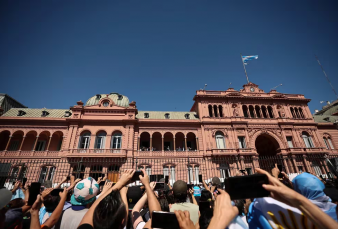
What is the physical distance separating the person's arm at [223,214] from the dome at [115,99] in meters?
22.9

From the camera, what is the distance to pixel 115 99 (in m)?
23.8

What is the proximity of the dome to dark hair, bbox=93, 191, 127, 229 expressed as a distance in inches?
874

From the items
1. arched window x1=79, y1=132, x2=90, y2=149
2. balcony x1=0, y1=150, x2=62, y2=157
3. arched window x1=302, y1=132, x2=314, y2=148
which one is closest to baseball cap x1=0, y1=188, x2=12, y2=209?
arched window x1=79, y1=132, x2=90, y2=149

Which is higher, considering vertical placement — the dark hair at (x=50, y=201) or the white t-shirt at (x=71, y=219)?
the dark hair at (x=50, y=201)

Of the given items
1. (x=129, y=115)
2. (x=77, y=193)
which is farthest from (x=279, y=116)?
(x=77, y=193)

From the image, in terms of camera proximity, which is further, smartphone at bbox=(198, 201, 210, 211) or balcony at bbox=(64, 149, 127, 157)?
balcony at bbox=(64, 149, 127, 157)

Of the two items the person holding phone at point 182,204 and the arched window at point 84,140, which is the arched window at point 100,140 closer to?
the arched window at point 84,140

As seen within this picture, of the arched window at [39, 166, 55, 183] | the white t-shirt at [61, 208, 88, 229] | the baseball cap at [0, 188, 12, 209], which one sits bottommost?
the white t-shirt at [61, 208, 88, 229]

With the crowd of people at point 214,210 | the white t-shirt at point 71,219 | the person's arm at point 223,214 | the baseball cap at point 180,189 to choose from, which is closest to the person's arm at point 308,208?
the crowd of people at point 214,210

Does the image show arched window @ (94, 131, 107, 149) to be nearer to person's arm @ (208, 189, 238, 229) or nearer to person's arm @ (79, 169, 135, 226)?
person's arm @ (79, 169, 135, 226)

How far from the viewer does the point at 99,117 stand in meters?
20.5

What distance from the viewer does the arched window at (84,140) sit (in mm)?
19148

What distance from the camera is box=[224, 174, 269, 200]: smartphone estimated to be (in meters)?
1.53

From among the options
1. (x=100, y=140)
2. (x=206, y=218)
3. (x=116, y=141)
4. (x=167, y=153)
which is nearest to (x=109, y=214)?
(x=206, y=218)
